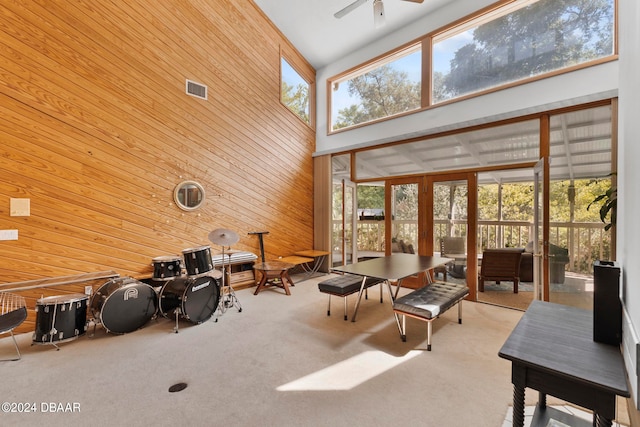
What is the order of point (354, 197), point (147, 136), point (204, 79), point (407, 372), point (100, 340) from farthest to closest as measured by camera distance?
point (354, 197) < point (204, 79) < point (147, 136) < point (100, 340) < point (407, 372)

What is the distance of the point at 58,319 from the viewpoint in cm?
263

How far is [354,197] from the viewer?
5.74 metres

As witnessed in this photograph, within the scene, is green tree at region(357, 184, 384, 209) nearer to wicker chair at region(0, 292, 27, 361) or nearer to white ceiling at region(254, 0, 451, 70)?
white ceiling at region(254, 0, 451, 70)

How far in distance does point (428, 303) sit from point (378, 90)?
439 cm

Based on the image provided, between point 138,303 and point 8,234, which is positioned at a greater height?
point 8,234

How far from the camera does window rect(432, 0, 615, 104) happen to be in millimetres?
3355

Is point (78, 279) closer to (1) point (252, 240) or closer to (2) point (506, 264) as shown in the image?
(1) point (252, 240)

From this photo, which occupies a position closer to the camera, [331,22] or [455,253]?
[455,253]

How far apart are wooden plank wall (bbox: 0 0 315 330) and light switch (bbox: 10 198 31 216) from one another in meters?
0.06

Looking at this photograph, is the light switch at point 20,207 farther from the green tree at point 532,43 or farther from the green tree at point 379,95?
the green tree at point 532,43

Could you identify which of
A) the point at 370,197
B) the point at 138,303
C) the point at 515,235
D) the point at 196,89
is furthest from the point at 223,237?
the point at 515,235

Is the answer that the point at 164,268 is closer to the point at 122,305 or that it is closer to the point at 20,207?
the point at 122,305

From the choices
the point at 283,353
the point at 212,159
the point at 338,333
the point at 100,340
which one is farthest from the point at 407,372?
the point at 212,159

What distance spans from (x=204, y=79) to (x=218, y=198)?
6.38ft
